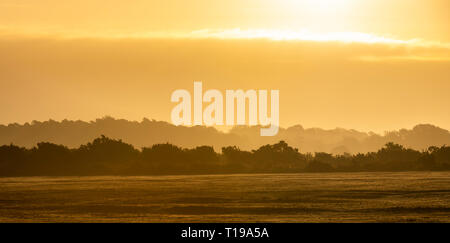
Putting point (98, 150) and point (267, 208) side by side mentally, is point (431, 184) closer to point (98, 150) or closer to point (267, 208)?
point (267, 208)

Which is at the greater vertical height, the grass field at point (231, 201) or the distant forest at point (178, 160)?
the distant forest at point (178, 160)

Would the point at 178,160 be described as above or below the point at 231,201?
above

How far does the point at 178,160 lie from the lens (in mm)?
98000

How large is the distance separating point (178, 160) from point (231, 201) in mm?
40860

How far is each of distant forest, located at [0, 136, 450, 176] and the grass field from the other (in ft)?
58.1

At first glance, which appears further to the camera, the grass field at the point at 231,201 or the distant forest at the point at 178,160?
the distant forest at the point at 178,160

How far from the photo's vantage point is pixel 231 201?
57.5 meters

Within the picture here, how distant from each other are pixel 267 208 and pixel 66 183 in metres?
28.1

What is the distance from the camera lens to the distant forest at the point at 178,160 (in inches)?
3733

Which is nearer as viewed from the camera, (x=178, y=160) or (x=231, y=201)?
(x=231, y=201)

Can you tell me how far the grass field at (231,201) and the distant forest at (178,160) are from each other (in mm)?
17698

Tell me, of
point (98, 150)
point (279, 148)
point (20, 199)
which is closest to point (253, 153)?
point (279, 148)
